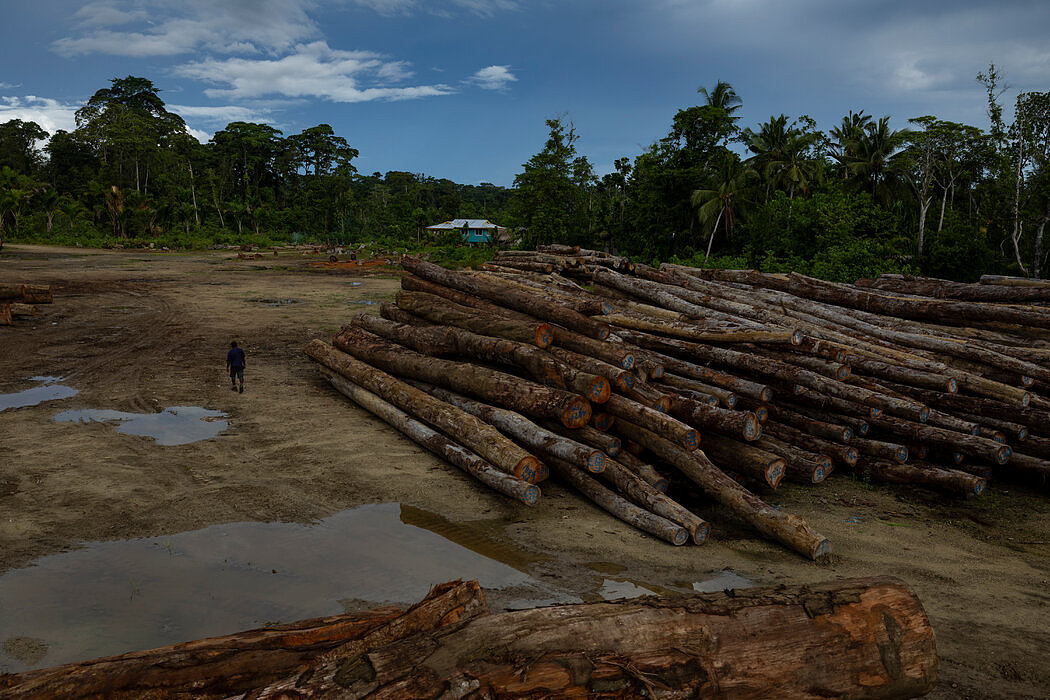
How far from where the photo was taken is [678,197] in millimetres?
36156

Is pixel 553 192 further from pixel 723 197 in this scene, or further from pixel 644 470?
pixel 644 470

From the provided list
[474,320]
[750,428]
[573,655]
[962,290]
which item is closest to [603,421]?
[750,428]

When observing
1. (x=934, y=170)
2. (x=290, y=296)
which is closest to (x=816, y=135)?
(x=934, y=170)

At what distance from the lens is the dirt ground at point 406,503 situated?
5520mm

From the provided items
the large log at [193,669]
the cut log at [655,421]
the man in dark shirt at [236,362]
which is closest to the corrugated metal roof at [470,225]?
the man in dark shirt at [236,362]

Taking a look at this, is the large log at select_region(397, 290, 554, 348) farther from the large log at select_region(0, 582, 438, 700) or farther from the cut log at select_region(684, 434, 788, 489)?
the large log at select_region(0, 582, 438, 700)

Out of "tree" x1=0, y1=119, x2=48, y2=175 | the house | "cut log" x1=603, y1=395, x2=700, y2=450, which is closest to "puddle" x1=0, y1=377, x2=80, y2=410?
"cut log" x1=603, y1=395, x2=700, y2=450

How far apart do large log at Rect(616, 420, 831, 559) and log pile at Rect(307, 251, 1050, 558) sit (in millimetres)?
18

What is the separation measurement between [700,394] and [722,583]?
145 inches

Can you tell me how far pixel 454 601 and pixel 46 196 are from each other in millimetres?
63557

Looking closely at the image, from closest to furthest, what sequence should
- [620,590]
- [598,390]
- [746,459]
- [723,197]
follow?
[620,590] → [746,459] → [598,390] → [723,197]

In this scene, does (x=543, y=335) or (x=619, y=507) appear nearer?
(x=619, y=507)

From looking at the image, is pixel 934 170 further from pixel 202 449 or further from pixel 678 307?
pixel 202 449

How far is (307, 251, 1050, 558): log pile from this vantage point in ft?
24.9
